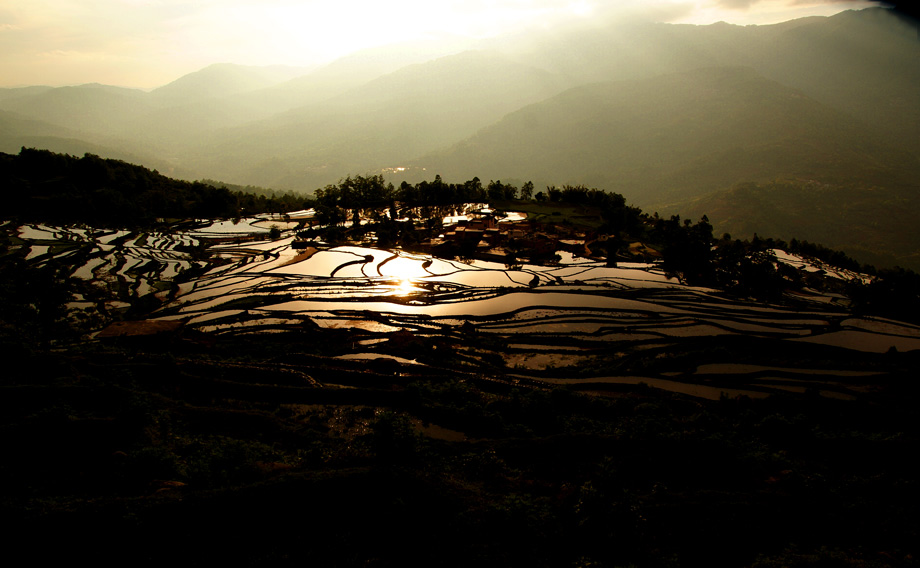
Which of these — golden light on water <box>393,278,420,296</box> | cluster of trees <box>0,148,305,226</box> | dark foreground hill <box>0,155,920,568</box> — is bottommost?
dark foreground hill <box>0,155,920,568</box>

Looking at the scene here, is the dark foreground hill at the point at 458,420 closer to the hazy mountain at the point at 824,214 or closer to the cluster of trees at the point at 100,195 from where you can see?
the cluster of trees at the point at 100,195

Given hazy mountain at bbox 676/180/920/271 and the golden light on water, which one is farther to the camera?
hazy mountain at bbox 676/180/920/271

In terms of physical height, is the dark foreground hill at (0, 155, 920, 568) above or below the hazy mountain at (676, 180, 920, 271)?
below

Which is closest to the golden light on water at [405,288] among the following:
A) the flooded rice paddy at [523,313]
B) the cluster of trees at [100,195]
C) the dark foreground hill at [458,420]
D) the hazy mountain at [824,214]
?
the flooded rice paddy at [523,313]

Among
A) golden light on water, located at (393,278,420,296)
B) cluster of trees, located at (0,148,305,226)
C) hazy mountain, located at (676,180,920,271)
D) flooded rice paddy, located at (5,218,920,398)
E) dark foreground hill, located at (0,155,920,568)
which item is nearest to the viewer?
dark foreground hill, located at (0,155,920,568)

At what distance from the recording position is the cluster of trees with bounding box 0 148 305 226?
44.7m

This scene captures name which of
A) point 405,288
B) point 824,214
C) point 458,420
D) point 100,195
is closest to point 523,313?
→ point 405,288

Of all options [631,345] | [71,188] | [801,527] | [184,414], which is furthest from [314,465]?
[71,188]

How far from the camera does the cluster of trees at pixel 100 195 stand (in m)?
44.7

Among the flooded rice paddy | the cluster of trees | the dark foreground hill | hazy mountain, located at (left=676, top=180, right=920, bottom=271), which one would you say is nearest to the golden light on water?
the flooded rice paddy

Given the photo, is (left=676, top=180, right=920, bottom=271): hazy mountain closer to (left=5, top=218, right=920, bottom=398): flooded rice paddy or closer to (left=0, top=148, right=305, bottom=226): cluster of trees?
(left=5, top=218, right=920, bottom=398): flooded rice paddy

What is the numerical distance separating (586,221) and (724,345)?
3134 centimetres

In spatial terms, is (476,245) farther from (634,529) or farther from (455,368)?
(634,529)

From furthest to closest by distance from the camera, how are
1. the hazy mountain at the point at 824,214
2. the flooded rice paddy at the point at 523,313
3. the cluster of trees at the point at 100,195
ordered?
the hazy mountain at the point at 824,214 → the cluster of trees at the point at 100,195 → the flooded rice paddy at the point at 523,313
